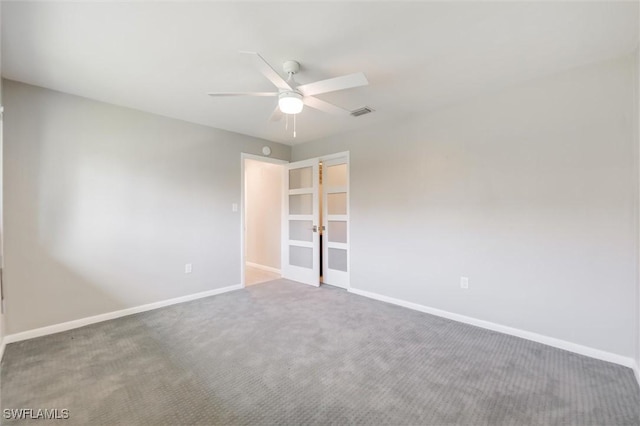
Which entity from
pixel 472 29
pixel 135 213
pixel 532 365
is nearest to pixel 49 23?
pixel 135 213

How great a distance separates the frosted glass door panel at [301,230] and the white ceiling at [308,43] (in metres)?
2.39

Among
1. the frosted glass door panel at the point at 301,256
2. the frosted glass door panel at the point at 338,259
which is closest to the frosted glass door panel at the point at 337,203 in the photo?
the frosted glass door panel at the point at 338,259

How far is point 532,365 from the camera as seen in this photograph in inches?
85.7

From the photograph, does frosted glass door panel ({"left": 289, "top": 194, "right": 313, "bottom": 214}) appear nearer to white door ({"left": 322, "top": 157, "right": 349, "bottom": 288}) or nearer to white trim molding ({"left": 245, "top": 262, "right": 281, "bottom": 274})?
white door ({"left": 322, "top": 157, "right": 349, "bottom": 288})

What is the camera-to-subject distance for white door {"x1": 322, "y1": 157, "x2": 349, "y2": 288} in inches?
170

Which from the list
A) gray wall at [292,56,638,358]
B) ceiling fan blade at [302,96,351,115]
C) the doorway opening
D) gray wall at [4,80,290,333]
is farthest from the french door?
ceiling fan blade at [302,96,351,115]

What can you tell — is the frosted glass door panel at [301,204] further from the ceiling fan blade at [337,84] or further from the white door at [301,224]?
the ceiling fan blade at [337,84]

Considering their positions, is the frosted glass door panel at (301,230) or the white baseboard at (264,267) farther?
the white baseboard at (264,267)

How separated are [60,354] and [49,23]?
2.60m

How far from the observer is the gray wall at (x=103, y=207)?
2.62m

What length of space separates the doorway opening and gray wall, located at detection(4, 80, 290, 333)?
4.25ft

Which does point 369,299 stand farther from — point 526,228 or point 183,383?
point 183,383

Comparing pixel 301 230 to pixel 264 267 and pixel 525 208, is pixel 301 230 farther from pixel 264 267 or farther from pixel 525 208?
pixel 525 208

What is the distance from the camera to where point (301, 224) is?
4844mm
